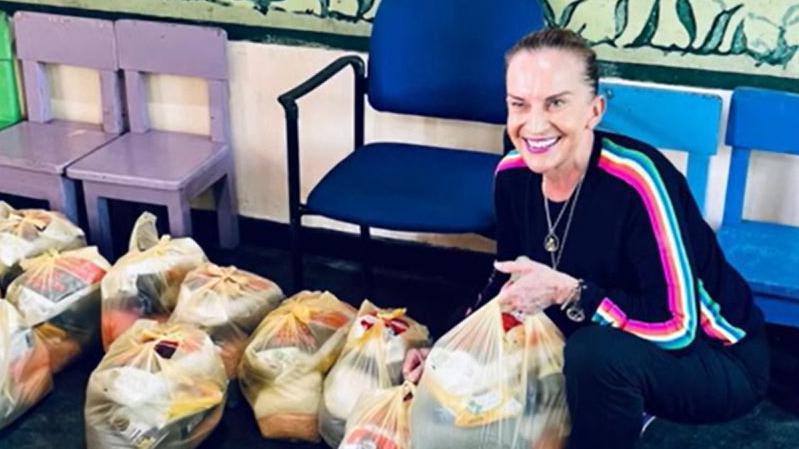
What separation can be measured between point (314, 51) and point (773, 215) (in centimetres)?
125

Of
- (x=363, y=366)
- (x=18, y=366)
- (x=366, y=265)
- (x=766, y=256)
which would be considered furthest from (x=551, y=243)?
(x=18, y=366)

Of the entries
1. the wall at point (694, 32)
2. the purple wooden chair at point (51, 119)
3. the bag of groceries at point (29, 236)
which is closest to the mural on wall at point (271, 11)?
the purple wooden chair at point (51, 119)

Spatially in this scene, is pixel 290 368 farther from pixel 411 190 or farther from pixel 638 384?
pixel 638 384

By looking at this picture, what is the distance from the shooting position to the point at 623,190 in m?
1.74

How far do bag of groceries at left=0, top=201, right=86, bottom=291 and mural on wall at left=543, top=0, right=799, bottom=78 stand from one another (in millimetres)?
1330

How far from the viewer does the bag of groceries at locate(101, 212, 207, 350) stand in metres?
2.42

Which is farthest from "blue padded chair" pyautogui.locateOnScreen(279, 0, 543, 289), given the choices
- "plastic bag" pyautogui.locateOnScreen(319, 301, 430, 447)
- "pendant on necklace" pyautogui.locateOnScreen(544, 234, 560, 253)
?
"pendant on necklace" pyautogui.locateOnScreen(544, 234, 560, 253)

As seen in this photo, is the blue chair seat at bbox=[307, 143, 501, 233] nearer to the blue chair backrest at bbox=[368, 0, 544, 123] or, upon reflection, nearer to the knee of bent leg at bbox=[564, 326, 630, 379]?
the blue chair backrest at bbox=[368, 0, 544, 123]

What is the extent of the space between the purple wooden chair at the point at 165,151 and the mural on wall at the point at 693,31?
3.14 feet

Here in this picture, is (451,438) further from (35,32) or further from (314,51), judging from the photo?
(35,32)

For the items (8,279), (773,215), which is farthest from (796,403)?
(8,279)

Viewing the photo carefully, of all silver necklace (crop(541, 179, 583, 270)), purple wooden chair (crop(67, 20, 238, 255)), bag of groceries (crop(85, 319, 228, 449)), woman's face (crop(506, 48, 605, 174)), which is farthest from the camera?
purple wooden chair (crop(67, 20, 238, 255))

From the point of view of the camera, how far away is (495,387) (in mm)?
1831

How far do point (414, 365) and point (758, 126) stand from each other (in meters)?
0.96
